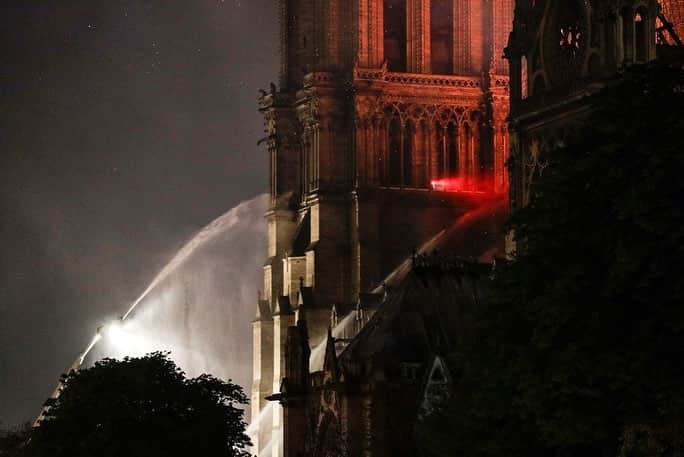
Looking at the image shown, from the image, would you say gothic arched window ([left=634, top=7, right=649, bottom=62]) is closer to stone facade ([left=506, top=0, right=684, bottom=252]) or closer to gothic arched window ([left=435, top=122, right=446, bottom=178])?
stone facade ([left=506, top=0, right=684, bottom=252])

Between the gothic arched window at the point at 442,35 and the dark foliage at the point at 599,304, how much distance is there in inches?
2783

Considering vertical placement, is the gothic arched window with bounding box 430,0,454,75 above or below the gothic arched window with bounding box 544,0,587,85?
above

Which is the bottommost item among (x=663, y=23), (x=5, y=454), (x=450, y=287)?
(x=5, y=454)

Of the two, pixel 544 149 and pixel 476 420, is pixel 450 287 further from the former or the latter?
pixel 476 420

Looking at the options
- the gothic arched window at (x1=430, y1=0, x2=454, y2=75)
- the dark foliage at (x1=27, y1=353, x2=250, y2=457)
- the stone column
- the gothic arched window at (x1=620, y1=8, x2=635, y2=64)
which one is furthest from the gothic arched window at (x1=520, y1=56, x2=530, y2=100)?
the gothic arched window at (x1=430, y1=0, x2=454, y2=75)

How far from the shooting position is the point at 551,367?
5497 cm

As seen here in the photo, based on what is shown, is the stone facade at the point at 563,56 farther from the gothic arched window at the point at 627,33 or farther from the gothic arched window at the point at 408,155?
the gothic arched window at the point at 408,155

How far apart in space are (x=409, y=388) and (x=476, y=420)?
3139 cm

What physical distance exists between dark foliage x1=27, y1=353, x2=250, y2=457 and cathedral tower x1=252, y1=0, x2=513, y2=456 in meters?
32.5

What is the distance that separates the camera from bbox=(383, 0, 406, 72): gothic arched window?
13025 cm

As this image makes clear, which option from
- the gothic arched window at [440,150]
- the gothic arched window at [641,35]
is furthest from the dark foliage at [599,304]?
the gothic arched window at [440,150]

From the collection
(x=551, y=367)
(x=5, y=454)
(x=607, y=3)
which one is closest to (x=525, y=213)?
(x=551, y=367)

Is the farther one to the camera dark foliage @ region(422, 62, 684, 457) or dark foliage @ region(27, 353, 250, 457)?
dark foliage @ region(27, 353, 250, 457)

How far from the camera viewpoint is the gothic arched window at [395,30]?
427 feet
